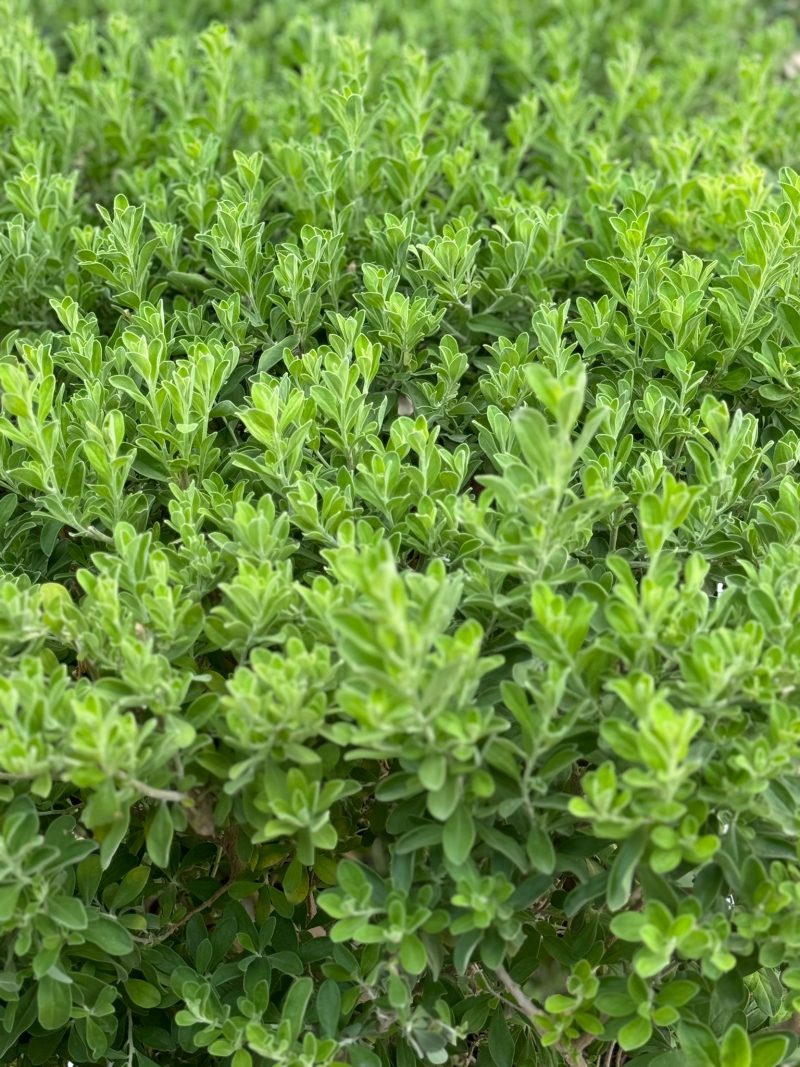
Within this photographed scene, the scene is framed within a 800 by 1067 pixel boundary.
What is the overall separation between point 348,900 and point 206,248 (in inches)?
69.1

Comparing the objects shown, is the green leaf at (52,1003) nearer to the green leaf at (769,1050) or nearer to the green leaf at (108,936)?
the green leaf at (108,936)

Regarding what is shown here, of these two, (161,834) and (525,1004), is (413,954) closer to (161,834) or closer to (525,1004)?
(525,1004)

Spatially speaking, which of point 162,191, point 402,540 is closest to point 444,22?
point 162,191

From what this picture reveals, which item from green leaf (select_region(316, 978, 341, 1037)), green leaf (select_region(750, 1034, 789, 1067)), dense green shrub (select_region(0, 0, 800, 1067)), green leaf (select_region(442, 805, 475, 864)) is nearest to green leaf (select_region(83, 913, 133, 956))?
dense green shrub (select_region(0, 0, 800, 1067))

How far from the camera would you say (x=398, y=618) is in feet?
5.49

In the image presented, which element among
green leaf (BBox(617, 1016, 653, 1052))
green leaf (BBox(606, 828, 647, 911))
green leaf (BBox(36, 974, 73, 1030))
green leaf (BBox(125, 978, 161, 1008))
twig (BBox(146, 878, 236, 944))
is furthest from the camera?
twig (BBox(146, 878, 236, 944))

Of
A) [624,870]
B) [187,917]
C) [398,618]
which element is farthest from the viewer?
[187,917]

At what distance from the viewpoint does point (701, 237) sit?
3.10 metres

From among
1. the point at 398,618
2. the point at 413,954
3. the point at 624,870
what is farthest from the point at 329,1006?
the point at 398,618

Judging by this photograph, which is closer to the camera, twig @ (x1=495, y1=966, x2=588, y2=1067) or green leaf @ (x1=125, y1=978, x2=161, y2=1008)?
twig @ (x1=495, y1=966, x2=588, y2=1067)

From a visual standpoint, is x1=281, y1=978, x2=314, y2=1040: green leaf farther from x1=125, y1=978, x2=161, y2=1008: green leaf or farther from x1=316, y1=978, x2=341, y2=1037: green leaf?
x1=125, y1=978, x2=161, y2=1008: green leaf

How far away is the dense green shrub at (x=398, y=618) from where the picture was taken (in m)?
1.90

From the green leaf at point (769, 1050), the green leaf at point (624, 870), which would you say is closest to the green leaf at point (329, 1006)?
the green leaf at point (624, 870)

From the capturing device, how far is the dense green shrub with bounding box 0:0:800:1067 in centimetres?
190
